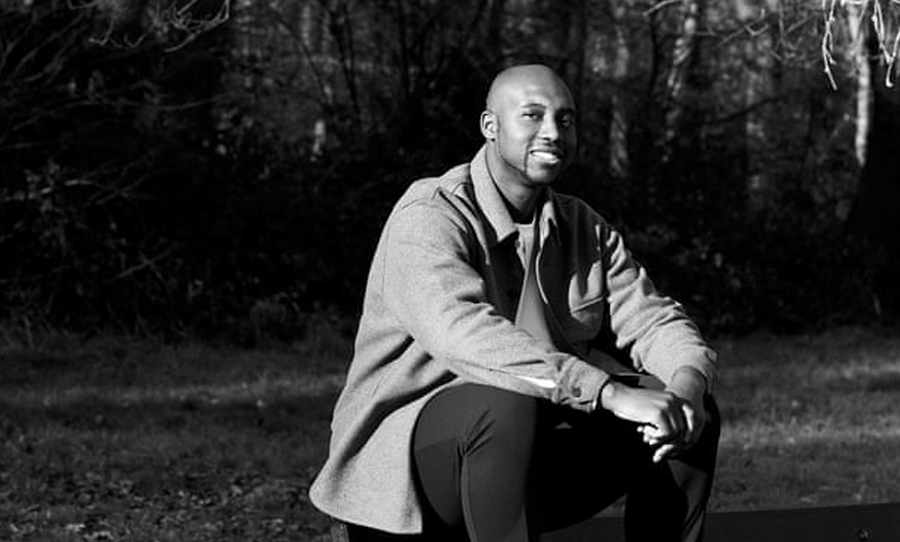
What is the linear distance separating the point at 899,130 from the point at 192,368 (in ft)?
20.7

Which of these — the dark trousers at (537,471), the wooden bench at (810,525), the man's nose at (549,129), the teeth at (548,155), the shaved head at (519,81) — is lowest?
the wooden bench at (810,525)

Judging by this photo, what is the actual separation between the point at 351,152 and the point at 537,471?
26.6 feet

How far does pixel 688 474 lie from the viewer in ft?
11.6

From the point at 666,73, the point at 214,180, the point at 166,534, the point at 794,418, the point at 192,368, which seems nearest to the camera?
the point at 166,534

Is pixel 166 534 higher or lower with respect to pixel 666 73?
lower

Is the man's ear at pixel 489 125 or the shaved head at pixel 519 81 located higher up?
the shaved head at pixel 519 81

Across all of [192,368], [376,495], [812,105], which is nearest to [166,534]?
[376,495]

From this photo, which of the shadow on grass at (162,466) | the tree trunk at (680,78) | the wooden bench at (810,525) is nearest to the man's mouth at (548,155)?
the wooden bench at (810,525)

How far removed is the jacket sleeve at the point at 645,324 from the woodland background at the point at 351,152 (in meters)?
4.83

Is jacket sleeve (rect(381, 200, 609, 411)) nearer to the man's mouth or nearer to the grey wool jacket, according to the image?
the grey wool jacket

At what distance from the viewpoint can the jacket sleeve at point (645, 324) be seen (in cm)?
368

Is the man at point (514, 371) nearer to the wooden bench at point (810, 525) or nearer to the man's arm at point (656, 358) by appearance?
the man's arm at point (656, 358)

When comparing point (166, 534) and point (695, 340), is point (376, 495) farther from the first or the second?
point (166, 534)

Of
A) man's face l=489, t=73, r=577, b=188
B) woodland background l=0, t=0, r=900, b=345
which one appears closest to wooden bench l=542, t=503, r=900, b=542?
man's face l=489, t=73, r=577, b=188
